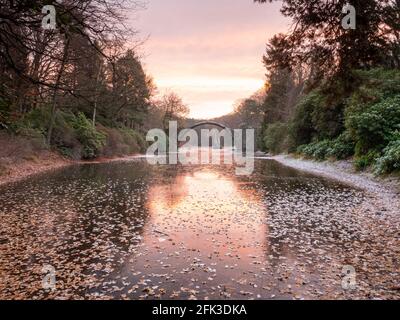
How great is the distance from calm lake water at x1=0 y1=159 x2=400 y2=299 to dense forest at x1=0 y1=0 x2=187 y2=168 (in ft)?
10.3

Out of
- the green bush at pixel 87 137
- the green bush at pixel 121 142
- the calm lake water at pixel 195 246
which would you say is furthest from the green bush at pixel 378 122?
the green bush at pixel 121 142

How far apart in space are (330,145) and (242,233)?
20804 mm

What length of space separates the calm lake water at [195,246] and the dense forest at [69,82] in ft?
10.3

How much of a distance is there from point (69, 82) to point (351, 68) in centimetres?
1638

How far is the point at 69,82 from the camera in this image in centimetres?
2061

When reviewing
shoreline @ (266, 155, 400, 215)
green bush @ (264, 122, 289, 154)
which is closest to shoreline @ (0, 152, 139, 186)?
shoreline @ (266, 155, 400, 215)

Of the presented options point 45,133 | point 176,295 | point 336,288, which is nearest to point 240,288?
point 176,295

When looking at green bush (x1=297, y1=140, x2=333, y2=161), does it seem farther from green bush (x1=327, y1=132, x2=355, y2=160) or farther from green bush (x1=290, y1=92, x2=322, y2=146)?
green bush (x1=290, y1=92, x2=322, y2=146)

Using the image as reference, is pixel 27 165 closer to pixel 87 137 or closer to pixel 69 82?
pixel 69 82

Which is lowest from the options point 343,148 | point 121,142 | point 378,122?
point 343,148

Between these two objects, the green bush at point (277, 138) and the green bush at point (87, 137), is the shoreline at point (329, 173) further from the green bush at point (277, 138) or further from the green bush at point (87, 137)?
the green bush at point (277, 138)

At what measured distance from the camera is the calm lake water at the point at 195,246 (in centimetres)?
502

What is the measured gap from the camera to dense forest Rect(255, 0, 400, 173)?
A: 9289mm

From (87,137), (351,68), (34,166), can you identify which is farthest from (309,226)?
(87,137)
